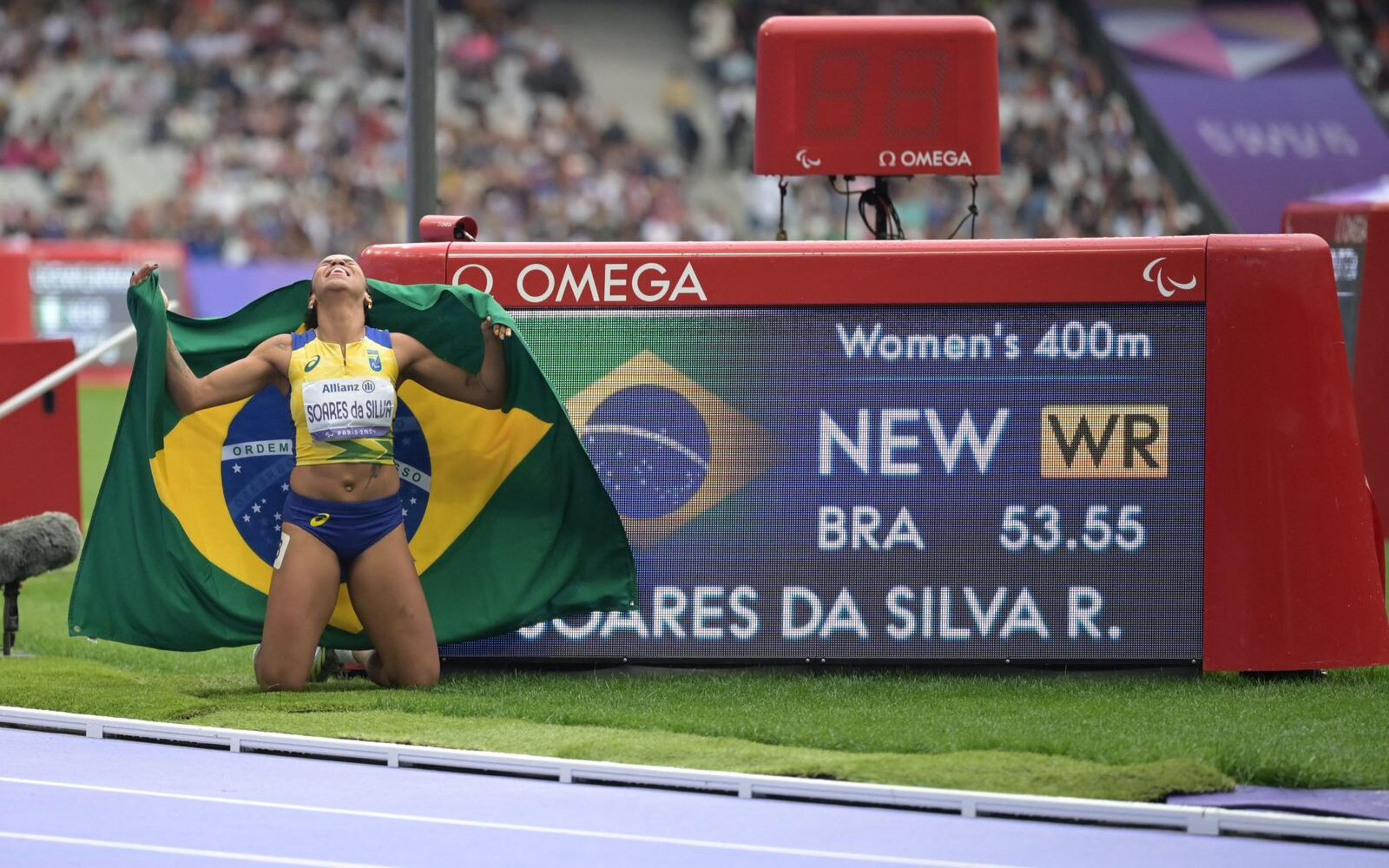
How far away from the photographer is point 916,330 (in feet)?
26.6

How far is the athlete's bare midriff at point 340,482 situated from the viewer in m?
7.75

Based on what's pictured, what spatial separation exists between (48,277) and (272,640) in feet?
57.3

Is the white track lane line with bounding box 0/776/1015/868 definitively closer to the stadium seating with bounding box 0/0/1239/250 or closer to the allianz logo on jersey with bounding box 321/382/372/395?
the allianz logo on jersey with bounding box 321/382/372/395

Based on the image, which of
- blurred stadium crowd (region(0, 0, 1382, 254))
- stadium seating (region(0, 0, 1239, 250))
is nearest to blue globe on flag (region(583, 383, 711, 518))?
blurred stadium crowd (region(0, 0, 1382, 254))

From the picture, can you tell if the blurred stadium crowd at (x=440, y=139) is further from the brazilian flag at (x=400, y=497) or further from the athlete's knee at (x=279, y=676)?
the athlete's knee at (x=279, y=676)

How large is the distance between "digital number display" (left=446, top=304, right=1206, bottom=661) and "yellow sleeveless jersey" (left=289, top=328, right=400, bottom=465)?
94cm

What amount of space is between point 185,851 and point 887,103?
4.67m

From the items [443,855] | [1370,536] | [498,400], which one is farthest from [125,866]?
[1370,536]

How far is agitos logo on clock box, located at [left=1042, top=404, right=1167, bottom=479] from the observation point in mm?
8008

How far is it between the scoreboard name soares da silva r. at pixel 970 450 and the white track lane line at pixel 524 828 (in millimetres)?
2300

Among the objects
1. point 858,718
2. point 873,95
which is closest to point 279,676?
point 858,718

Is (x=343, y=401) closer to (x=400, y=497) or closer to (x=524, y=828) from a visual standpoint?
(x=400, y=497)

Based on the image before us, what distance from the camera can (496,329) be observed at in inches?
307

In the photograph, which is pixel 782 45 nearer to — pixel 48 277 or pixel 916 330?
pixel 916 330
